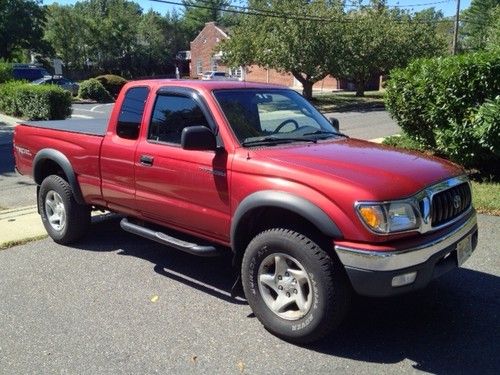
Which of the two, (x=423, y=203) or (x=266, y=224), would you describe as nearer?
(x=423, y=203)

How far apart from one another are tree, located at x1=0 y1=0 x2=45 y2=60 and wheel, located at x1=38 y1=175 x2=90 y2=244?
43.1 meters

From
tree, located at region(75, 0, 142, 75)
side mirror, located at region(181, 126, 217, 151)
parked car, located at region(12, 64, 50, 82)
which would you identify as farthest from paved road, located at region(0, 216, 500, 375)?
tree, located at region(75, 0, 142, 75)

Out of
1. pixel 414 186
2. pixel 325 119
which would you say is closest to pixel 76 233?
pixel 325 119

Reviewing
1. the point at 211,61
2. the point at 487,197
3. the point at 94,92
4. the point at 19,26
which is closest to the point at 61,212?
the point at 487,197

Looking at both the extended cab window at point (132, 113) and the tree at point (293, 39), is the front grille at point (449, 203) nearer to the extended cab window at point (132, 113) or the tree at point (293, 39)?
the extended cab window at point (132, 113)

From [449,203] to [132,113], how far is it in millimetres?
3012

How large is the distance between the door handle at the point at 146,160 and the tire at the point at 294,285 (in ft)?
4.34

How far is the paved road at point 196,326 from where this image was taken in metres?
3.59

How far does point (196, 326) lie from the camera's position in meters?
4.13

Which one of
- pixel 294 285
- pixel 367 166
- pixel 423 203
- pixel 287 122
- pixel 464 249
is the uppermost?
pixel 287 122

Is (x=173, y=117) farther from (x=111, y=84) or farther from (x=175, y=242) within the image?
(x=111, y=84)

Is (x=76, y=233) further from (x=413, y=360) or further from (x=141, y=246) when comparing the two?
(x=413, y=360)

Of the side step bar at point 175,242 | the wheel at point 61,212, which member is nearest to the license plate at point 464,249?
the side step bar at point 175,242

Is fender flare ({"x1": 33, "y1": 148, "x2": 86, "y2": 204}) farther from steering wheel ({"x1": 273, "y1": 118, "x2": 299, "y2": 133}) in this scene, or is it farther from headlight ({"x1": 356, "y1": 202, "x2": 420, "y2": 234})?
headlight ({"x1": 356, "y1": 202, "x2": 420, "y2": 234})
